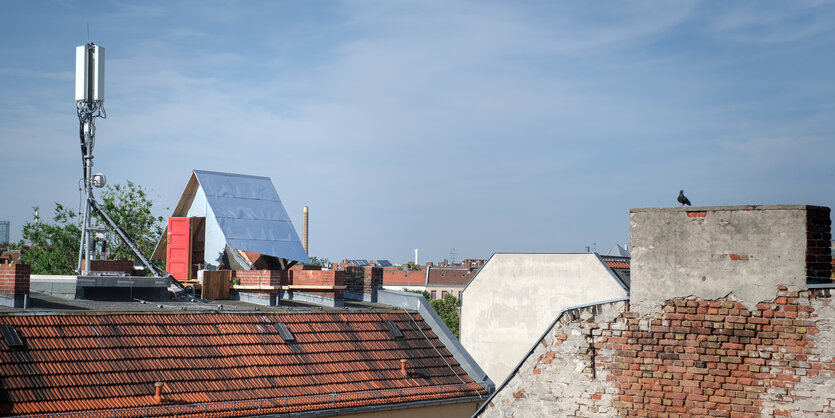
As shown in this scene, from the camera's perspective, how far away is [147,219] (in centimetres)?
5638

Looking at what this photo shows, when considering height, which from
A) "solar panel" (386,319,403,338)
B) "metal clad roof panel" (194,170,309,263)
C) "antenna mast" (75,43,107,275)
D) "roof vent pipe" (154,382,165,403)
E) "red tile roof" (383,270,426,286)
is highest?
"antenna mast" (75,43,107,275)

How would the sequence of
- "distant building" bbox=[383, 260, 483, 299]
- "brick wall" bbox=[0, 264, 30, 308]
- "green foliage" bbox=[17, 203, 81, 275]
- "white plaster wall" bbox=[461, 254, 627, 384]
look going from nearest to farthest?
"brick wall" bbox=[0, 264, 30, 308] → "white plaster wall" bbox=[461, 254, 627, 384] → "green foliage" bbox=[17, 203, 81, 275] → "distant building" bbox=[383, 260, 483, 299]

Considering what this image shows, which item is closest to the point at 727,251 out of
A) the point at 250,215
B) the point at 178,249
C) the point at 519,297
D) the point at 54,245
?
the point at 250,215

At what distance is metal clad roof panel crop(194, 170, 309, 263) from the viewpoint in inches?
1079

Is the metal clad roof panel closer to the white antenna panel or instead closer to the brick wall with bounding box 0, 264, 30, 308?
the white antenna panel

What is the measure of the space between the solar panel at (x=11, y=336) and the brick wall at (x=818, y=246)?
42.4 ft

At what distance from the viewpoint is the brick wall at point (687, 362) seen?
371 inches

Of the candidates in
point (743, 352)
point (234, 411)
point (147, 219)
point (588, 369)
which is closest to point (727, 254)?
point (743, 352)

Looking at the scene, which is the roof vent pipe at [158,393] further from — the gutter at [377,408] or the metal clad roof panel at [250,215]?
the metal clad roof panel at [250,215]

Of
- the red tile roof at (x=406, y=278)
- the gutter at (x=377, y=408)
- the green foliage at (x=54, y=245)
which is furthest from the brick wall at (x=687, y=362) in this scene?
the red tile roof at (x=406, y=278)

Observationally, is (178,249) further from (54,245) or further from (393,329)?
(54,245)

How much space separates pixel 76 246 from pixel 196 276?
30621 mm

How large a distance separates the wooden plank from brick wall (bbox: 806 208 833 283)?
57.6 ft

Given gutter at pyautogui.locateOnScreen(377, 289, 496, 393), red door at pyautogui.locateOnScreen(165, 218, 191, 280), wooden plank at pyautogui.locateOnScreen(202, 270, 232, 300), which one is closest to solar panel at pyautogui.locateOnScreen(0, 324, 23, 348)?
wooden plank at pyautogui.locateOnScreen(202, 270, 232, 300)
